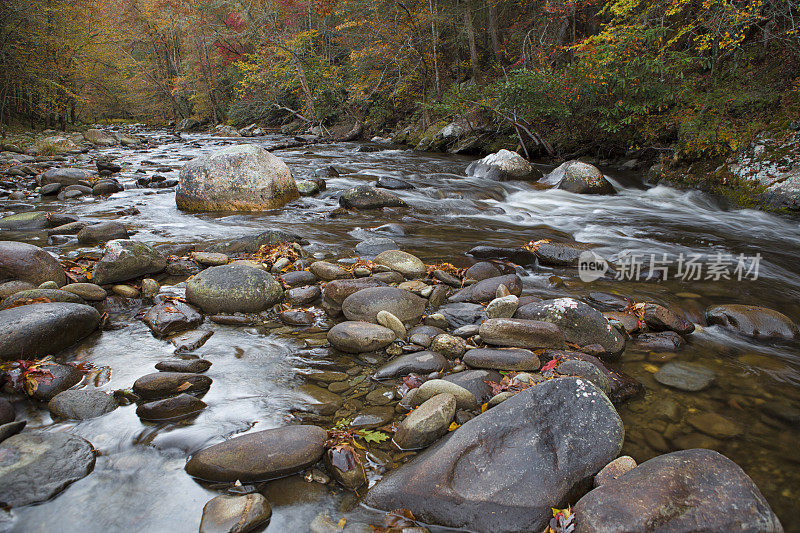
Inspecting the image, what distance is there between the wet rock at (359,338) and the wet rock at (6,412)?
6.48 feet

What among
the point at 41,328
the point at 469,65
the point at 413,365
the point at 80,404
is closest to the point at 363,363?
the point at 413,365

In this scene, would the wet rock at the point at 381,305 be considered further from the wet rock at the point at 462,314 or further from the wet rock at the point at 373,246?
the wet rock at the point at 373,246

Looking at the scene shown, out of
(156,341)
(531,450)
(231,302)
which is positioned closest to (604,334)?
(531,450)

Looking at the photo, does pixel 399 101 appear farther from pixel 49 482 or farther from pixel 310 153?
pixel 49 482

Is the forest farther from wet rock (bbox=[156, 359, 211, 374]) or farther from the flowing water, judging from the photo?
wet rock (bbox=[156, 359, 211, 374])

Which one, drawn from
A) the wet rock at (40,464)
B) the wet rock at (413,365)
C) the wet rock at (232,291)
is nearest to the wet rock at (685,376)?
the wet rock at (413,365)

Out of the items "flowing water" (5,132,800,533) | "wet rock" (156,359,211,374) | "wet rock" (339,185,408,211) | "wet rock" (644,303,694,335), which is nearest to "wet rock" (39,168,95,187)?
"flowing water" (5,132,800,533)

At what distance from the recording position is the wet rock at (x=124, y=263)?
438 centimetres

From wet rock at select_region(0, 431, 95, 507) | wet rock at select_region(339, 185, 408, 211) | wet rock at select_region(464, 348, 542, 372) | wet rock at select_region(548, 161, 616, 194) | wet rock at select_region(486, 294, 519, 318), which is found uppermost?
wet rock at select_region(548, 161, 616, 194)

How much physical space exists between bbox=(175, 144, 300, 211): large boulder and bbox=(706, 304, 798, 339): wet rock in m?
6.89

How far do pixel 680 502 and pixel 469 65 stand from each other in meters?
20.3

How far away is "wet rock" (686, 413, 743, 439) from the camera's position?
2.72m

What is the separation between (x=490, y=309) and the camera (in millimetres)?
3945

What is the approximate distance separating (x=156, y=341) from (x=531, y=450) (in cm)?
295
